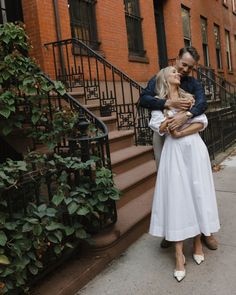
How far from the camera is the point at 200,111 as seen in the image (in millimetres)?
3441

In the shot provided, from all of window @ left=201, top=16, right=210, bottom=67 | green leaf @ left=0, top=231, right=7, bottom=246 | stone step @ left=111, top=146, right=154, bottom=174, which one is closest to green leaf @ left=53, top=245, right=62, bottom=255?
green leaf @ left=0, top=231, right=7, bottom=246

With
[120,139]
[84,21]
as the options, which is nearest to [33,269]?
[120,139]

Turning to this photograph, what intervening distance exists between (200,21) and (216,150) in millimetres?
8695

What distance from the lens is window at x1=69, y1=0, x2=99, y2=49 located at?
7.91 meters

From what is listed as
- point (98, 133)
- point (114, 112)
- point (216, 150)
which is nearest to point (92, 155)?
point (98, 133)

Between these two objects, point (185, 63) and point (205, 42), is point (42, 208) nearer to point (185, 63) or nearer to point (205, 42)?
point (185, 63)

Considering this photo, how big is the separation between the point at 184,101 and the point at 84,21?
5498mm

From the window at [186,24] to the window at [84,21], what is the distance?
254 inches

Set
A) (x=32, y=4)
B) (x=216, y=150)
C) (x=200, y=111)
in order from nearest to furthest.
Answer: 1. (x=200, y=111)
2. (x=32, y=4)
3. (x=216, y=150)

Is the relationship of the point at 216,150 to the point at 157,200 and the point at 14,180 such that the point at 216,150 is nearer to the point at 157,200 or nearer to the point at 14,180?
the point at 157,200

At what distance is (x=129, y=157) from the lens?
538cm

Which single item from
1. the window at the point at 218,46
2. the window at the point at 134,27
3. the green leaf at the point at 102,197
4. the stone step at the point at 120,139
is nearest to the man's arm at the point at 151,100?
the green leaf at the point at 102,197

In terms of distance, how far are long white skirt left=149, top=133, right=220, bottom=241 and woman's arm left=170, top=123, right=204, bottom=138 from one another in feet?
0.16

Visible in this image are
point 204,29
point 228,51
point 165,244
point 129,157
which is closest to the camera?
point 165,244
